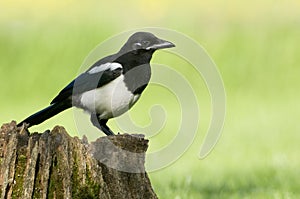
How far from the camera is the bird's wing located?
4.95 m

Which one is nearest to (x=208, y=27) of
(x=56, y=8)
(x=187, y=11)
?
(x=187, y=11)

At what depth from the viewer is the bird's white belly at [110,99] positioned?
191 inches

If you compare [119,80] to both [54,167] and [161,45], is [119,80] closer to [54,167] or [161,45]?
[161,45]

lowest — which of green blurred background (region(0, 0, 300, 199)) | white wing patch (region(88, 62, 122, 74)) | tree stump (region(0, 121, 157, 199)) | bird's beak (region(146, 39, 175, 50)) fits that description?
tree stump (region(0, 121, 157, 199))

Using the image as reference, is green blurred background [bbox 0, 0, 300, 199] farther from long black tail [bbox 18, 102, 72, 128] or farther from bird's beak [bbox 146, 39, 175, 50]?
bird's beak [bbox 146, 39, 175, 50]

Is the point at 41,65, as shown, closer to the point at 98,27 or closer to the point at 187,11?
the point at 98,27

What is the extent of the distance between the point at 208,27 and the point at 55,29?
2.49 meters

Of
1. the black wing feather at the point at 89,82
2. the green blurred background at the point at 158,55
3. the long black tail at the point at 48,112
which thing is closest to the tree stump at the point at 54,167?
the black wing feather at the point at 89,82

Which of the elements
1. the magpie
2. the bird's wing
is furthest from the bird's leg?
the bird's wing

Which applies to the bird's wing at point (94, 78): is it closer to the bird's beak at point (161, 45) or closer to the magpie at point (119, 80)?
the magpie at point (119, 80)

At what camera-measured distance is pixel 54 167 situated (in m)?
3.28

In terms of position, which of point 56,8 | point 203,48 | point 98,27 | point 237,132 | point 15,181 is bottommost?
point 15,181

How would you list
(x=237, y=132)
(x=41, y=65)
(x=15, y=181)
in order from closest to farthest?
(x=15, y=181)
(x=237, y=132)
(x=41, y=65)

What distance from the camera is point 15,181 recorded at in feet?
10.6
